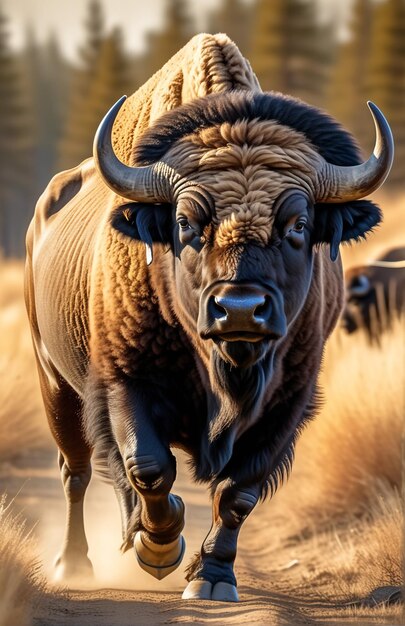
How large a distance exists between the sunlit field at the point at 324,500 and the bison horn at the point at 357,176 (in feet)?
6.57

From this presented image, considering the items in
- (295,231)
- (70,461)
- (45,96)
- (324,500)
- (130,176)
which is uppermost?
(130,176)

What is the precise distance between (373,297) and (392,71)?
26471 millimetres

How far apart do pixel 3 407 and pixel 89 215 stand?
4.44 m

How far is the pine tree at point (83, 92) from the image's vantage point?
4256 centimetres

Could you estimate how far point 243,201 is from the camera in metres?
5.04

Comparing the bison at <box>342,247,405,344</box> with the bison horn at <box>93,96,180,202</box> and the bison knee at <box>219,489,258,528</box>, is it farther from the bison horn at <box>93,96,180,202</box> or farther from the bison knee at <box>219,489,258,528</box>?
the bison horn at <box>93,96,180,202</box>

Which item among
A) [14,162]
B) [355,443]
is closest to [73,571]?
[355,443]

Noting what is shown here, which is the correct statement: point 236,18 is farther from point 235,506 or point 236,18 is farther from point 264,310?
point 264,310

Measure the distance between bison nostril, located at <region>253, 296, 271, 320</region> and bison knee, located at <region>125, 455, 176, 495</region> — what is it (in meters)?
1.04

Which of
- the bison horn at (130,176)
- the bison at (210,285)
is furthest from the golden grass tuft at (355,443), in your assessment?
the bison horn at (130,176)

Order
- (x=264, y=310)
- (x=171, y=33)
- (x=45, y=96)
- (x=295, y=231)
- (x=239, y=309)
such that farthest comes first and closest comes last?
(x=45, y=96) → (x=171, y=33) → (x=295, y=231) → (x=264, y=310) → (x=239, y=309)

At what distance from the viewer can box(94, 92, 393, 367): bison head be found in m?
4.85

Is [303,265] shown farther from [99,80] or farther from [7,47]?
[7,47]

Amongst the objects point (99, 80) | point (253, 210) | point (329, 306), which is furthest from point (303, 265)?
point (99, 80)
